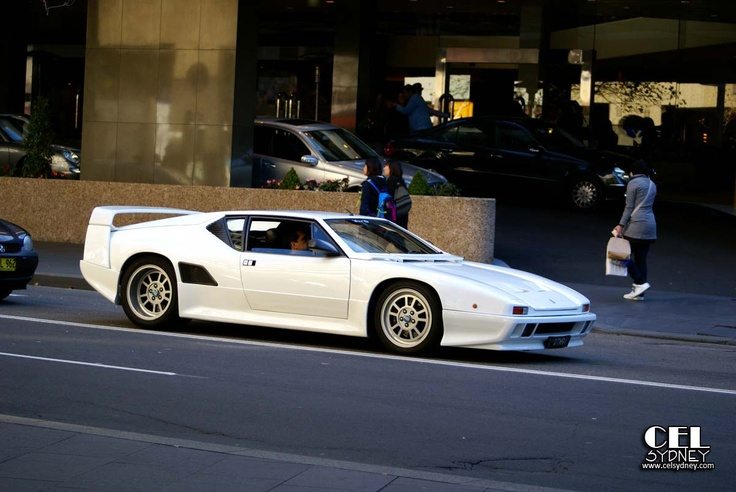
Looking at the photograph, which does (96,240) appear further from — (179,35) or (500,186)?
(500,186)

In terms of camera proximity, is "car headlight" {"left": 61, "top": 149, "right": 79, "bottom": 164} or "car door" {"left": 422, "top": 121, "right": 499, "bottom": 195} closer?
"car door" {"left": 422, "top": 121, "right": 499, "bottom": 195}

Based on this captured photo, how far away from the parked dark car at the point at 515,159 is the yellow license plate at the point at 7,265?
11393 mm

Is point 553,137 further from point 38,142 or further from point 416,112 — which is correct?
point 38,142

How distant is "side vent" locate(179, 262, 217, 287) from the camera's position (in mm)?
11781

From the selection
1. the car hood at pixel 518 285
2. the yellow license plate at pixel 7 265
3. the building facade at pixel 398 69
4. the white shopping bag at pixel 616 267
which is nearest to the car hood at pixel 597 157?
the building facade at pixel 398 69

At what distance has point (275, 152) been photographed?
22344mm

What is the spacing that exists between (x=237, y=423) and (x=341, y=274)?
10.7ft

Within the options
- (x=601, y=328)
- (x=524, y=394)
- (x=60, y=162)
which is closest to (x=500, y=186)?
(x=60, y=162)

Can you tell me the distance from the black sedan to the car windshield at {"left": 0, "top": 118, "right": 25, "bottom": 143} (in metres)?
11.7

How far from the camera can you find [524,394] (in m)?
9.45

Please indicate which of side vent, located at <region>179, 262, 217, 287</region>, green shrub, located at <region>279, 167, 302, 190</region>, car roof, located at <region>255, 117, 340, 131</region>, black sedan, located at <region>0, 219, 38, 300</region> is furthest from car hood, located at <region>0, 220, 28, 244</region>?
car roof, located at <region>255, 117, 340, 131</region>

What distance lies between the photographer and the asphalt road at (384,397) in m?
7.41

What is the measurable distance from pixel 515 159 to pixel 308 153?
4.56 meters

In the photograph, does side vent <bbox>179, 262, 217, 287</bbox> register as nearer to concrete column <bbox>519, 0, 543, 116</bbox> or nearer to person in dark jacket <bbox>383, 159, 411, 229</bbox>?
person in dark jacket <bbox>383, 159, 411, 229</bbox>
